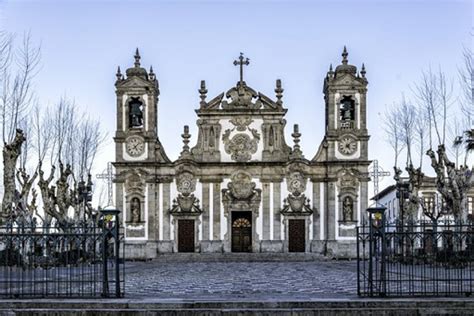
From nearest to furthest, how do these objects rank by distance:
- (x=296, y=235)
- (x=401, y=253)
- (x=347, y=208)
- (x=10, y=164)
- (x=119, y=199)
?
(x=401, y=253) → (x=10, y=164) → (x=347, y=208) → (x=296, y=235) → (x=119, y=199)

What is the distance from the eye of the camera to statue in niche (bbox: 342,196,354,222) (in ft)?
135

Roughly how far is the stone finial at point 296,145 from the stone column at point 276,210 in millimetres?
1879

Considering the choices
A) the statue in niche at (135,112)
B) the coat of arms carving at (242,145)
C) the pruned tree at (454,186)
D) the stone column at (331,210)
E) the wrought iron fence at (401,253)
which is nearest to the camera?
Answer: the wrought iron fence at (401,253)

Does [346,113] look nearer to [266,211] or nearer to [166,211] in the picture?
[266,211]

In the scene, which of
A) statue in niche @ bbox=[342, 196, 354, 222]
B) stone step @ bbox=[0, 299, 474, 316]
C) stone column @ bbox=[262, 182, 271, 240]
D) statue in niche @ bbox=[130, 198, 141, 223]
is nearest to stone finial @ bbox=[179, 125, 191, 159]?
statue in niche @ bbox=[130, 198, 141, 223]

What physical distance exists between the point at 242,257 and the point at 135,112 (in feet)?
34.8

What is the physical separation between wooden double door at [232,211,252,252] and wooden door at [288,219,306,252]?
228 centimetres

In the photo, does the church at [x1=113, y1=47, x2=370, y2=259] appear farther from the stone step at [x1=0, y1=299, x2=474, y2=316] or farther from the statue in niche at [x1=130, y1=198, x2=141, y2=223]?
the stone step at [x1=0, y1=299, x2=474, y2=316]

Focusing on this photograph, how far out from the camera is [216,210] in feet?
137

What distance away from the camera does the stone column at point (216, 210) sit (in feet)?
137

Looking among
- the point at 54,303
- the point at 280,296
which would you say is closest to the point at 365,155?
the point at 280,296

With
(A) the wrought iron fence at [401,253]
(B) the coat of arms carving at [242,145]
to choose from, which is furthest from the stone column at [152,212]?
(A) the wrought iron fence at [401,253]

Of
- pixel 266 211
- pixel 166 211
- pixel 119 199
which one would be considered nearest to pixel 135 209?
pixel 119 199

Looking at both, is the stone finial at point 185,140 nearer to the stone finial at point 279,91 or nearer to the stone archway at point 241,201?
the stone archway at point 241,201
